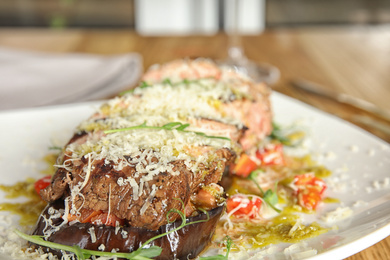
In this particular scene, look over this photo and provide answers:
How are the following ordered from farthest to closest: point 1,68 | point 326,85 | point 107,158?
point 326,85 → point 1,68 → point 107,158

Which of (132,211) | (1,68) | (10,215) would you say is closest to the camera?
(132,211)

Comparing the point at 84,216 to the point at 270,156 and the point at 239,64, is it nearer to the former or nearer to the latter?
the point at 270,156

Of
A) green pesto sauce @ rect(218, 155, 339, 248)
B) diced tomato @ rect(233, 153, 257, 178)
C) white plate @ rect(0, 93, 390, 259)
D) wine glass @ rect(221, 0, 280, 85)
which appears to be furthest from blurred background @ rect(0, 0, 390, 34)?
green pesto sauce @ rect(218, 155, 339, 248)

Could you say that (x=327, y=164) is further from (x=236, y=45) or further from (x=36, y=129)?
(x=236, y=45)

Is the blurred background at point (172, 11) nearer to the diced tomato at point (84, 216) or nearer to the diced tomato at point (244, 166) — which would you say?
the diced tomato at point (244, 166)

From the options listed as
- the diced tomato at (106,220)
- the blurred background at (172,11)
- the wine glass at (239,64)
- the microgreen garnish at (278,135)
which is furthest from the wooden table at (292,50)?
the diced tomato at (106,220)

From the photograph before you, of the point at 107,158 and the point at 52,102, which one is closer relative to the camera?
the point at 107,158

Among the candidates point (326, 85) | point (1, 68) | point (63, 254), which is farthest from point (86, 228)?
point (326, 85)
